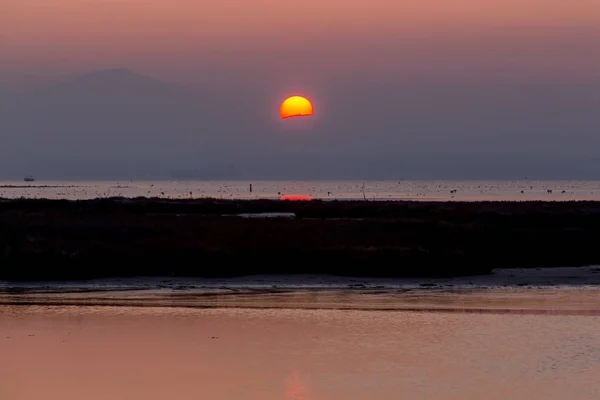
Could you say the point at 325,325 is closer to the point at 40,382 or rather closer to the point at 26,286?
the point at 40,382

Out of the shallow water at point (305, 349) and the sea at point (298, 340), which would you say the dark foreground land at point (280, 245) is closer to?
the sea at point (298, 340)

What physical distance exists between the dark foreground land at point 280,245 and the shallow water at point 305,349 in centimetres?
539

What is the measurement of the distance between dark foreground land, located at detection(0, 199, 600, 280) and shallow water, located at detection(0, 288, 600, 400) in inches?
212

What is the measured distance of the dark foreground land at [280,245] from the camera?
32.2 meters

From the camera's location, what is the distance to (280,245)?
35.5 m

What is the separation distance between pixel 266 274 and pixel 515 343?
13.2 meters

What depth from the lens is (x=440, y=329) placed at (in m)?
21.7

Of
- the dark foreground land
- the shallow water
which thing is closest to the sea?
the shallow water

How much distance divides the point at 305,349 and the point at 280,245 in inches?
626

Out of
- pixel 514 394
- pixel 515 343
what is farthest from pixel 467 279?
pixel 514 394

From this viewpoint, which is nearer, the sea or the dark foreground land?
the sea

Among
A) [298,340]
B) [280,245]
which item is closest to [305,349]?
[298,340]

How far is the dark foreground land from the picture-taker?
106 ft

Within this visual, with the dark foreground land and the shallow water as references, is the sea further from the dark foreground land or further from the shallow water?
the dark foreground land
